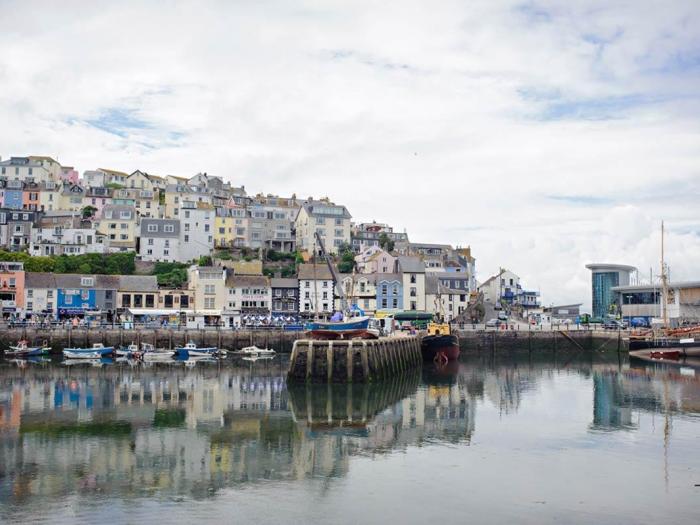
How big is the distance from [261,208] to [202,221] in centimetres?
1065

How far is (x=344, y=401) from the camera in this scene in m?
35.5

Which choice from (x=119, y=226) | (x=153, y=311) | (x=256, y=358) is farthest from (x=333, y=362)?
(x=119, y=226)

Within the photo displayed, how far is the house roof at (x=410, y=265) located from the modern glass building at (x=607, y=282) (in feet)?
89.3

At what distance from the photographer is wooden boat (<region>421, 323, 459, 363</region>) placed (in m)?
60.1

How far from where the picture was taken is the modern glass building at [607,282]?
94.9 m

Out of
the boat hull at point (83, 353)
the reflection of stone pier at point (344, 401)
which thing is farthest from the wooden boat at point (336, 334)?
the boat hull at point (83, 353)

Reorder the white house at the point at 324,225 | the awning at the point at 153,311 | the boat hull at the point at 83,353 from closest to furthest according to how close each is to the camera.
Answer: the boat hull at the point at 83,353, the awning at the point at 153,311, the white house at the point at 324,225

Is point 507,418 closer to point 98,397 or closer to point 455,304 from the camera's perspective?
point 98,397

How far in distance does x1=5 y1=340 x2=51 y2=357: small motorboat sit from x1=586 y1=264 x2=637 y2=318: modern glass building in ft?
230

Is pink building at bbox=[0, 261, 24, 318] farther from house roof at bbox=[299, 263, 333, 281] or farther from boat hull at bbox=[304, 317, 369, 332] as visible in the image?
boat hull at bbox=[304, 317, 369, 332]

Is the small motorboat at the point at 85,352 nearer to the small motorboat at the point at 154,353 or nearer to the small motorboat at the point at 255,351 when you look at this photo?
the small motorboat at the point at 154,353

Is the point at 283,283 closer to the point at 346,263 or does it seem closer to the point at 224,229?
the point at 346,263

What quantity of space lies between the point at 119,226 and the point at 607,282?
220ft

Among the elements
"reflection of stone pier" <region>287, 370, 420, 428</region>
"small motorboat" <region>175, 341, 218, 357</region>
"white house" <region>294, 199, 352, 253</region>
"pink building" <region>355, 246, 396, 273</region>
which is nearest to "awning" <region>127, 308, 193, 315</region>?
"small motorboat" <region>175, 341, 218, 357</region>
